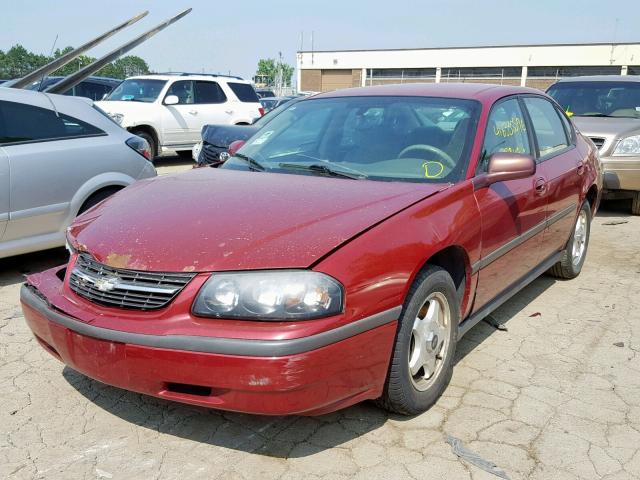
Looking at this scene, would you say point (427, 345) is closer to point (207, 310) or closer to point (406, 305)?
point (406, 305)

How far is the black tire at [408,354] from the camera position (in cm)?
274

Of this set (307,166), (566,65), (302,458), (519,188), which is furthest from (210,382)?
(566,65)

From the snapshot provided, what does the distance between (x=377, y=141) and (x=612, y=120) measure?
5950 millimetres

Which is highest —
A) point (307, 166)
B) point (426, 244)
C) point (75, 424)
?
point (307, 166)

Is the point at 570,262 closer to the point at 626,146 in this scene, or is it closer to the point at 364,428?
the point at 364,428

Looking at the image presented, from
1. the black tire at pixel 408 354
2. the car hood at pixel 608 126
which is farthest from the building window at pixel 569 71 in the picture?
the black tire at pixel 408 354

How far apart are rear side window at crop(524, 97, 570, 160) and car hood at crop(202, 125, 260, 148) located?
14.1 ft

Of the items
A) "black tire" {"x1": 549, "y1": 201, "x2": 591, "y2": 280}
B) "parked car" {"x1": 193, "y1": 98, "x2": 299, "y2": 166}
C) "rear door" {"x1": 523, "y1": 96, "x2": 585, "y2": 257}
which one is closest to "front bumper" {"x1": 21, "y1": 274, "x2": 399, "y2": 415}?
"rear door" {"x1": 523, "y1": 96, "x2": 585, "y2": 257}

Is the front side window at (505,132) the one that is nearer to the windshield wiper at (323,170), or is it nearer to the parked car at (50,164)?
the windshield wiper at (323,170)

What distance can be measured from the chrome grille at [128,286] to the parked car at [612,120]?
5772 millimetres

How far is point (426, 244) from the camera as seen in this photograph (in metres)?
2.80

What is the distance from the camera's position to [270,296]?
2.38 m

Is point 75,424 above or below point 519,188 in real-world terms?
below

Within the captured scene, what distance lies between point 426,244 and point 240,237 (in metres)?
0.83
